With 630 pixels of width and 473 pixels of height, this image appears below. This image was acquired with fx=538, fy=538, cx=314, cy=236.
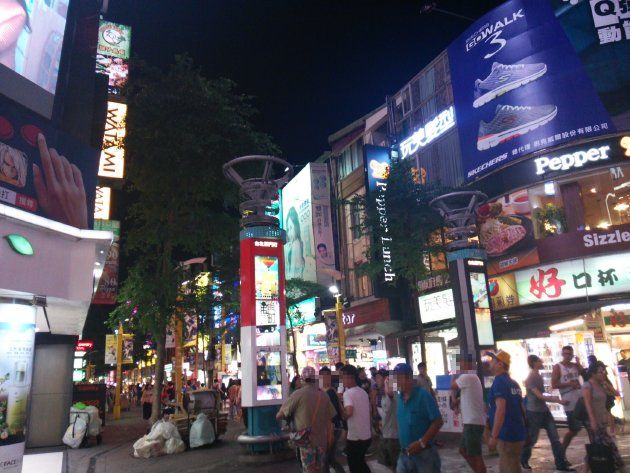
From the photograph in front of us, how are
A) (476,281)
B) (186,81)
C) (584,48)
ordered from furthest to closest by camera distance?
(584,48) → (186,81) → (476,281)

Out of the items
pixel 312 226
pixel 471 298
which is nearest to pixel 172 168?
pixel 471 298

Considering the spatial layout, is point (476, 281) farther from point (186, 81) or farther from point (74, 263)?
point (186, 81)

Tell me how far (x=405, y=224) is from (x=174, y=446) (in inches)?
424

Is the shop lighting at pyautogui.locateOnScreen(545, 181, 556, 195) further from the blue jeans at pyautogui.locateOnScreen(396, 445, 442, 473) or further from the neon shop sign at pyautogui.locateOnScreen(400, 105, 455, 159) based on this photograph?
the blue jeans at pyautogui.locateOnScreen(396, 445, 442, 473)

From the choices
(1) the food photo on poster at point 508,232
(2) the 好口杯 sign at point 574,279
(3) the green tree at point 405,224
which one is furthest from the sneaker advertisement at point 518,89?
(2) the 好口杯 sign at point 574,279

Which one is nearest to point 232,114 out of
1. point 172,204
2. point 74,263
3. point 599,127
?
point 172,204

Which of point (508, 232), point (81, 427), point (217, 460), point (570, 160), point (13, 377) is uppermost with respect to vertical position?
point (570, 160)

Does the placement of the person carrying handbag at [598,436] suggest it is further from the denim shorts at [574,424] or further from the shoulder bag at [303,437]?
the shoulder bag at [303,437]

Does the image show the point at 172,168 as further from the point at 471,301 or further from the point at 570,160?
the point at 570,160

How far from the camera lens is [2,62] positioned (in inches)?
321

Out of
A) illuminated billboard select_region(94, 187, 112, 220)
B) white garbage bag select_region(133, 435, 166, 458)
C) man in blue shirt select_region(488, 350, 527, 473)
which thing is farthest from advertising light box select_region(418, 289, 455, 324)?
man in blue shirt select_region(488, 350, 527, 473)

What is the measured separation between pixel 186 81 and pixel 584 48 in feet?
46.2

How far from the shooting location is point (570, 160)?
18.8m

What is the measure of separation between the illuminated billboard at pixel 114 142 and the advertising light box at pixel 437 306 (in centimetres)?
1385
